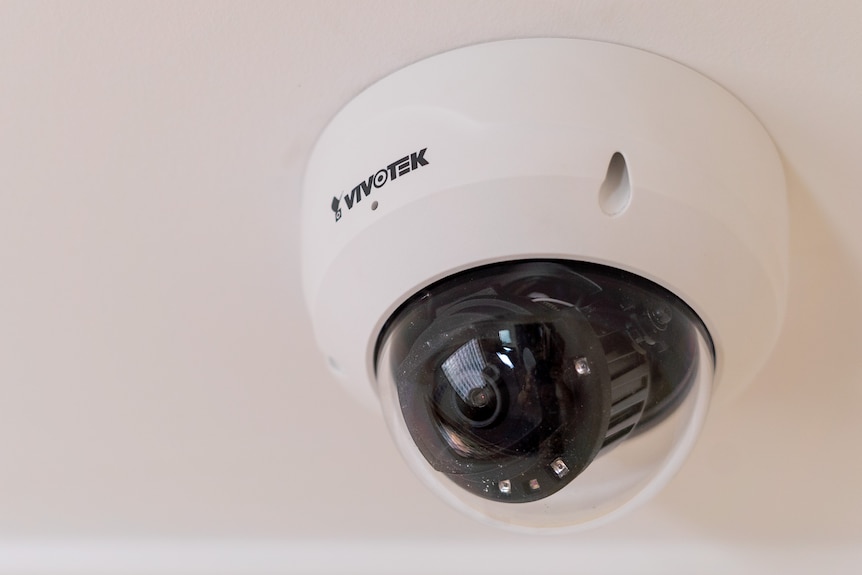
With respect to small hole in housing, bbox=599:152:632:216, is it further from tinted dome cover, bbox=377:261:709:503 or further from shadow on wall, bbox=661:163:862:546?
shadow on wall, bbox=661:163:862:546

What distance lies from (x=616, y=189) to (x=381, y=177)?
15cm

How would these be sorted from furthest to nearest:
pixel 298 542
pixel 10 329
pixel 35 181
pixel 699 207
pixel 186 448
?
pixel 298 542, pixel 186 448, pixel 10 329, pixel 35 181, pixel 699 207

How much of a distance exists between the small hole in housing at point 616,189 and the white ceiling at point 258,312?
0.09 m

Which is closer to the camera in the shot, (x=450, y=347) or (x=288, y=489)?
(x=450, y=347)

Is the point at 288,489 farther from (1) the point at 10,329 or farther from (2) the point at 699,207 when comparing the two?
(2) the point at 699,207

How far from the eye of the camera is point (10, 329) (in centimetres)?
77

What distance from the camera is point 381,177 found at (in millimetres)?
530

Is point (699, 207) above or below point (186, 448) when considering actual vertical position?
below

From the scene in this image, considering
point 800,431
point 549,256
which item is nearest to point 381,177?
point 549,256

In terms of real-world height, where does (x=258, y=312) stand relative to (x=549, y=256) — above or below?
above

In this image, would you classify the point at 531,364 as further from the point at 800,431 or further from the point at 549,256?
the point at 800,431

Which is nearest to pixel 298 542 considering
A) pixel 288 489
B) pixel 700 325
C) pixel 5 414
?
pixel 288 489

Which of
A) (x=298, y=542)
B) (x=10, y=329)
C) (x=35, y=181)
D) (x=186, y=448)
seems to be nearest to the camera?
(x=35, y=181)

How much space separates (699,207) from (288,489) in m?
0.61
